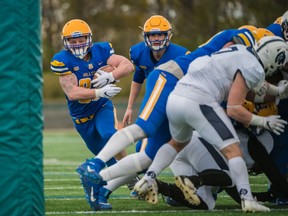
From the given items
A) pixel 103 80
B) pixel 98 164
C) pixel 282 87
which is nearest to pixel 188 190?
pixel 98 164

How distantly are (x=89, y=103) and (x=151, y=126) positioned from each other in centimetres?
137

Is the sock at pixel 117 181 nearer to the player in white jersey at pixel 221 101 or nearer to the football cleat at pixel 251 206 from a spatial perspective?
the player in white jersey at pixel 221 101

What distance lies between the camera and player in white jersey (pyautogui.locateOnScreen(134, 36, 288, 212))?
5516 millimetres

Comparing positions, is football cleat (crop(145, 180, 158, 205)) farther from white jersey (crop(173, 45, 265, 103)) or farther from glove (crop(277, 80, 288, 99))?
glove (crop(277, 80, 288, 99))

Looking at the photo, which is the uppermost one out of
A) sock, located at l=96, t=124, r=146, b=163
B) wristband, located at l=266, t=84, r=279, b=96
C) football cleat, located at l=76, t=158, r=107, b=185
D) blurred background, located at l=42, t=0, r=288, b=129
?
wristband, located at l=266, t=84, r=279, b=96

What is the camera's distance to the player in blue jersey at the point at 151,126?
578cm

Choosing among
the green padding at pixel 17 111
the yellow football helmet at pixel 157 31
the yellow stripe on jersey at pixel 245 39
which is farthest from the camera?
the yellow football helmet at pixel 157 31

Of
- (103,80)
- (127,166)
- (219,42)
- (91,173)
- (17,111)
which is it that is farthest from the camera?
(103,80)

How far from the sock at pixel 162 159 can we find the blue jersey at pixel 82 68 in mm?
1370

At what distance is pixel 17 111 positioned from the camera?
4398mm

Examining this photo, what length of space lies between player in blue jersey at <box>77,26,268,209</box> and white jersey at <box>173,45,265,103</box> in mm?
239

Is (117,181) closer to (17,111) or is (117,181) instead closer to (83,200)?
(83,200)

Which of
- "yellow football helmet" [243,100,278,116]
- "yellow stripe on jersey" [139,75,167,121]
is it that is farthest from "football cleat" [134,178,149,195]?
"yellow football helmet" [243,100,278,116]

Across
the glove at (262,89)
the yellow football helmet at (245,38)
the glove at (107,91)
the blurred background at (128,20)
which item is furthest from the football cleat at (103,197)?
the blurred background at (128,20)
